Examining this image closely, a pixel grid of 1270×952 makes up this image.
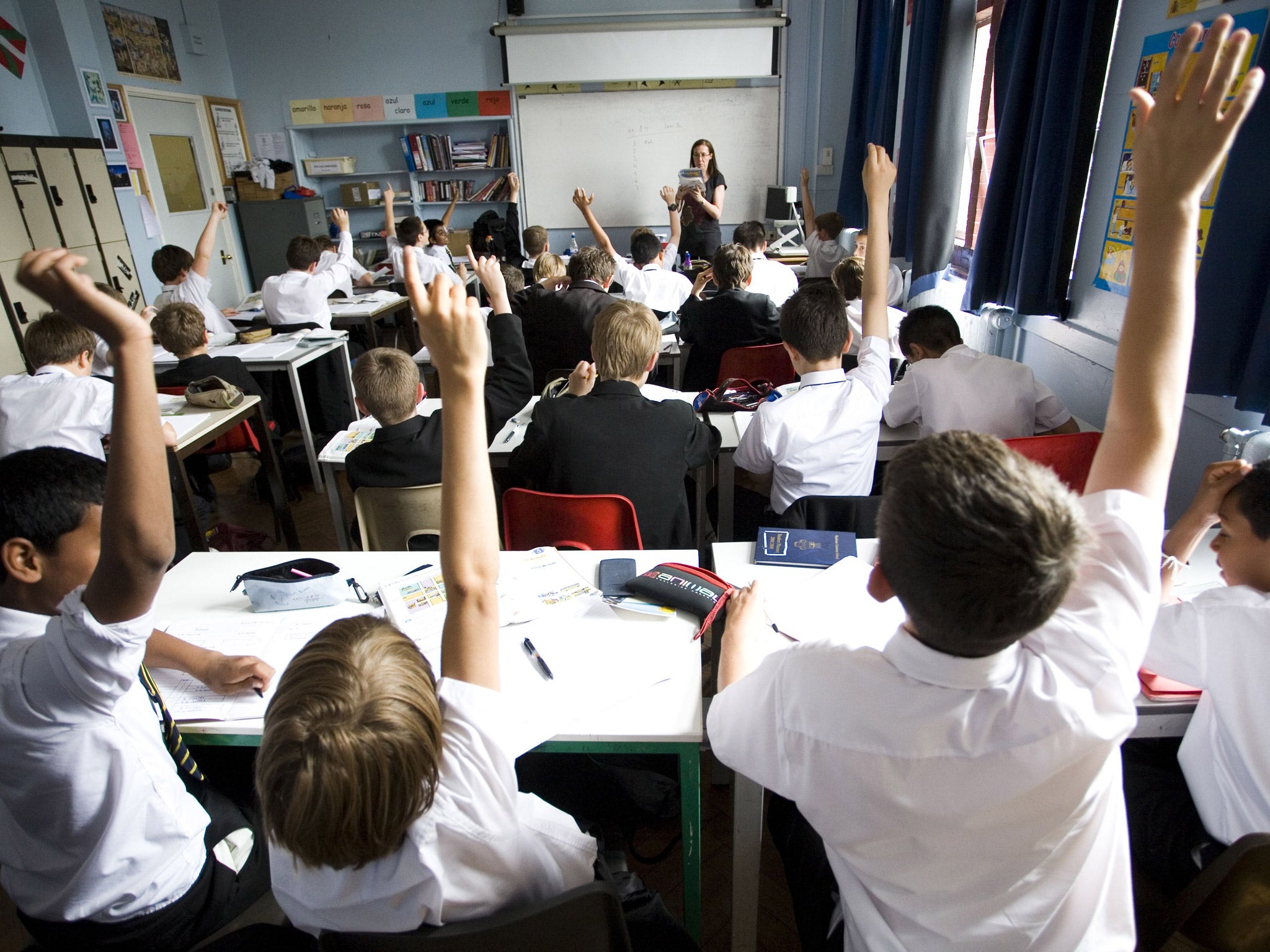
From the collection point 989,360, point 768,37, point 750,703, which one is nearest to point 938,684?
point 750,703

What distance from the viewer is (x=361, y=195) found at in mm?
7320

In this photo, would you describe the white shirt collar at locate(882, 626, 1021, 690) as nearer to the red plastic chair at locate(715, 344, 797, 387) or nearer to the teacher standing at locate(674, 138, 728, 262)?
the red plastic chair at locate(715, 344, 797, 387)

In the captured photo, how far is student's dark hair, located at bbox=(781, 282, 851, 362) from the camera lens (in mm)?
2219

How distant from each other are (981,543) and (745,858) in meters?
0.92

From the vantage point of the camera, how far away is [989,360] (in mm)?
2418

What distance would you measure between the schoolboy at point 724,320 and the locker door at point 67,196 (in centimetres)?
453

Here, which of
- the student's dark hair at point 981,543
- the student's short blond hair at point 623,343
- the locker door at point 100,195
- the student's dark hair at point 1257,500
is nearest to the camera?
the student's dark hair at point 981,543

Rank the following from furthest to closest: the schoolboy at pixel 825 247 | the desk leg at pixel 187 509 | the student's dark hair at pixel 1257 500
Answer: the schoolboy at pixel 825 247 → the desk leg at pixel 187 509 → the student's dark hair at pixel 1257 500

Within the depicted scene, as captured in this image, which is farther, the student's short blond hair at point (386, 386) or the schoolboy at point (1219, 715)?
the student's short blond hair at point (386, 386)

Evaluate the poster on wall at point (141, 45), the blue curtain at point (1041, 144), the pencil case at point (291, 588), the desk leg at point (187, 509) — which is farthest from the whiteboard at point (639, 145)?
the pencil case at point (291, 588)

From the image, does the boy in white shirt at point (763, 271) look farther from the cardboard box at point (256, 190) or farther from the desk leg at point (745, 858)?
the cardboard box at point (256, 190)

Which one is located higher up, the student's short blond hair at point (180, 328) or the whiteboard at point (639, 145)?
the whiteboard at point (639, 145)

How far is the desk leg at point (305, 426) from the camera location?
379 centimetres

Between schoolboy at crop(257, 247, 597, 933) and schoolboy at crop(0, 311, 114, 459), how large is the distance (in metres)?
2.27
